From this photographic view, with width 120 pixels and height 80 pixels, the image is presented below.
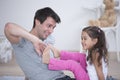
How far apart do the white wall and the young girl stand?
9.10 ft

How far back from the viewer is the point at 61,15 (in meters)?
4.35

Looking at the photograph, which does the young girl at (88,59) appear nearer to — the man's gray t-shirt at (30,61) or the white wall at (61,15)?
the man's gray t-shirt at (30,61)

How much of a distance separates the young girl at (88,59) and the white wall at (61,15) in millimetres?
2775

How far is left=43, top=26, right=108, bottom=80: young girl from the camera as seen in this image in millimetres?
1305

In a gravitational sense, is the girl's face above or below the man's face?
below

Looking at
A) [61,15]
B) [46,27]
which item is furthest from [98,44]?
[61,15]

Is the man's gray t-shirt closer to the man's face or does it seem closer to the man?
the man

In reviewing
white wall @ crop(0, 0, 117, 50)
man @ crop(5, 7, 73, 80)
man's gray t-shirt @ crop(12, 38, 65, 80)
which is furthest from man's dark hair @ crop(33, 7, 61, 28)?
white wall @ crop(0, 0, 117, 50)

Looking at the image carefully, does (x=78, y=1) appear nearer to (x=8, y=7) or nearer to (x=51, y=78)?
(x=8, y=7)

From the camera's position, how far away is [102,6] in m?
3.99

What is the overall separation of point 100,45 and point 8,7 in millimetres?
3139

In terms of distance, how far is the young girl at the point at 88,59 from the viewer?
1.30m

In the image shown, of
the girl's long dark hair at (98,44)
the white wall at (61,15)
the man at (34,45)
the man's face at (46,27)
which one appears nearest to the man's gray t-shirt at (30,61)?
the man at (34,45)

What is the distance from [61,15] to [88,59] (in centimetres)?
296
